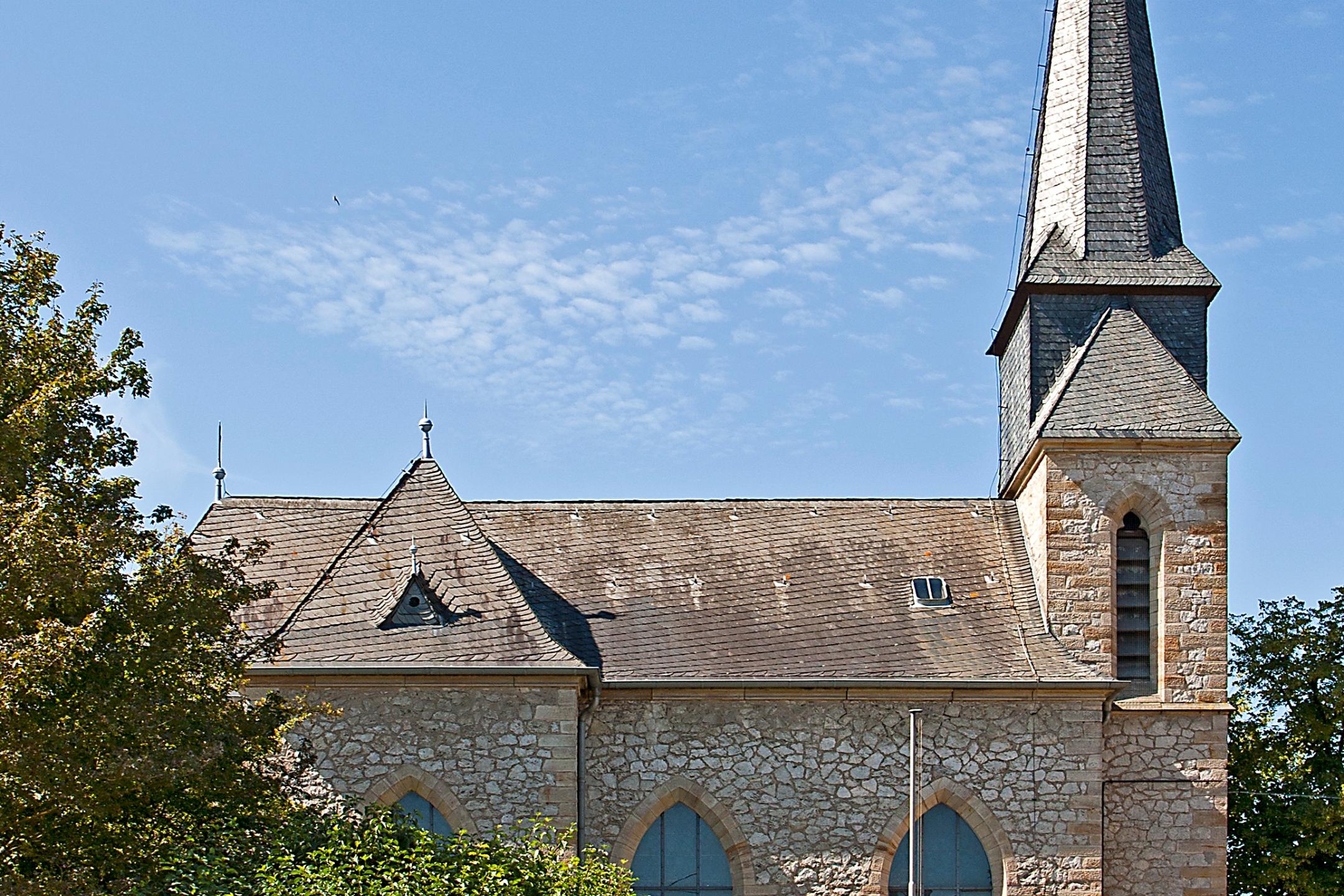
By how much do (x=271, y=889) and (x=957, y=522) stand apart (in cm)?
1257

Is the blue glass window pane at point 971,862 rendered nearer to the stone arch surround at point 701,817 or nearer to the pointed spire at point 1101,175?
the stone arch surround at point 701,817

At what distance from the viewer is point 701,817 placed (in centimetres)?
2305

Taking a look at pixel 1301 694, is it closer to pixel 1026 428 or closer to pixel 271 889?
pixel 1026 428

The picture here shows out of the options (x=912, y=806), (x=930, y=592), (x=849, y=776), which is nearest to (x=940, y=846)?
(x=849, y=776)

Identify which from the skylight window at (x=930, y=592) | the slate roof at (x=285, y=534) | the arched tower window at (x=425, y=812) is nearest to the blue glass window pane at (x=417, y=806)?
the arched tower window at (x=425, y=812)

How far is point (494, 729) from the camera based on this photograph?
21.8 m

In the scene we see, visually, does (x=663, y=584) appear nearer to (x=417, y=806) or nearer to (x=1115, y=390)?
(x=417, y=806)

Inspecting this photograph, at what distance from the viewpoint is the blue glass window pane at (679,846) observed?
22938mm

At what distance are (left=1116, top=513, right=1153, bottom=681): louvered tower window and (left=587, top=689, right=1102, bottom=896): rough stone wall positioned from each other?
5.18 feet

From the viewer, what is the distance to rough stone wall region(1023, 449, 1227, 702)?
2438cm

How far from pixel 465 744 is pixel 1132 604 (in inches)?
349

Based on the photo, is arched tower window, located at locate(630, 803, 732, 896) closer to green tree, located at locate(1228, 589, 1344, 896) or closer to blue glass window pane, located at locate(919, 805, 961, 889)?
blue glass window pane, located at locate(919, 805, 961, 889)

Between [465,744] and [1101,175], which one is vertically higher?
[1101,175]

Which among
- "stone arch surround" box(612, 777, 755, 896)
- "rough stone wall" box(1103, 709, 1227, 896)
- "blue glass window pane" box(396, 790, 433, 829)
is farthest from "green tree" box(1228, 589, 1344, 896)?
"blue glass window pane" box(396, 790, 433, 829)
